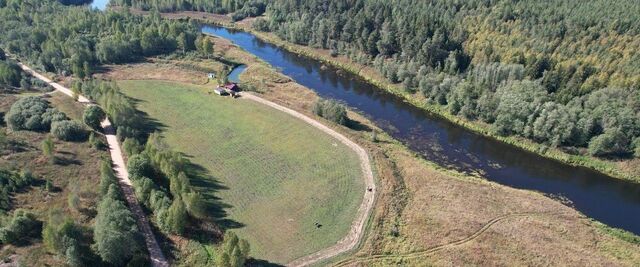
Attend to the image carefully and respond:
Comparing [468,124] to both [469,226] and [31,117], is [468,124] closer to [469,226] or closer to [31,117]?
[469,226]

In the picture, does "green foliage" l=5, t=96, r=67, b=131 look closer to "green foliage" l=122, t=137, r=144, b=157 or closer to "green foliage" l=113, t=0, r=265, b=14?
"green foliage" l=122, t=137, r=144, b=157

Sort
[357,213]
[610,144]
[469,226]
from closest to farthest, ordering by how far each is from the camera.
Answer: [469,226]
[357,213]
[610,144]

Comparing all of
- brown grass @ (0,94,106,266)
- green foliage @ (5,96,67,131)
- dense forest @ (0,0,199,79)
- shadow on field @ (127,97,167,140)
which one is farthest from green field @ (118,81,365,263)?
dense forest @ (0,0,199,79)

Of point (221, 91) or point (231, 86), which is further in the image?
point (231, 86)

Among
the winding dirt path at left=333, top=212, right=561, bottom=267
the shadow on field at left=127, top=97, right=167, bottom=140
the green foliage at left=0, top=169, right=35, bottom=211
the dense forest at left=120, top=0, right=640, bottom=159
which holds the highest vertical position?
the dense forest at left=120, top=0, right=640, bottom=159

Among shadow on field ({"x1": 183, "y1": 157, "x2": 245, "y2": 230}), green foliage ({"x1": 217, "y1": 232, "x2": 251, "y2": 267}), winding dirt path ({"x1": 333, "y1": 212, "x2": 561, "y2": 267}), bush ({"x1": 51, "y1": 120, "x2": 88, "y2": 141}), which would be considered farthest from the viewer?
bush ({"x1": 51, "y1": 120, "x2": 88, "y2": 141})

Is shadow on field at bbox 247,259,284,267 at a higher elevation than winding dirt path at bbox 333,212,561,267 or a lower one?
lower

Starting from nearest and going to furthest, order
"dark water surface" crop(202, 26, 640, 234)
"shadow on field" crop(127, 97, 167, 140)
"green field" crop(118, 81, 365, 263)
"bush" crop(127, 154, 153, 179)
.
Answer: "green field" crop(118, 81, 365, 263), "bush" crop(127, 154, 153, 179), "dark water surface" crop(202, 26, 640, 234), "shadow on field" crop(127, 97, 167, 140)

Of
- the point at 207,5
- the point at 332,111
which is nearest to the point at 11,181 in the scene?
the point at 332,111

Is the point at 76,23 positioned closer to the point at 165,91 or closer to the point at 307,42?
the point at 165,91
